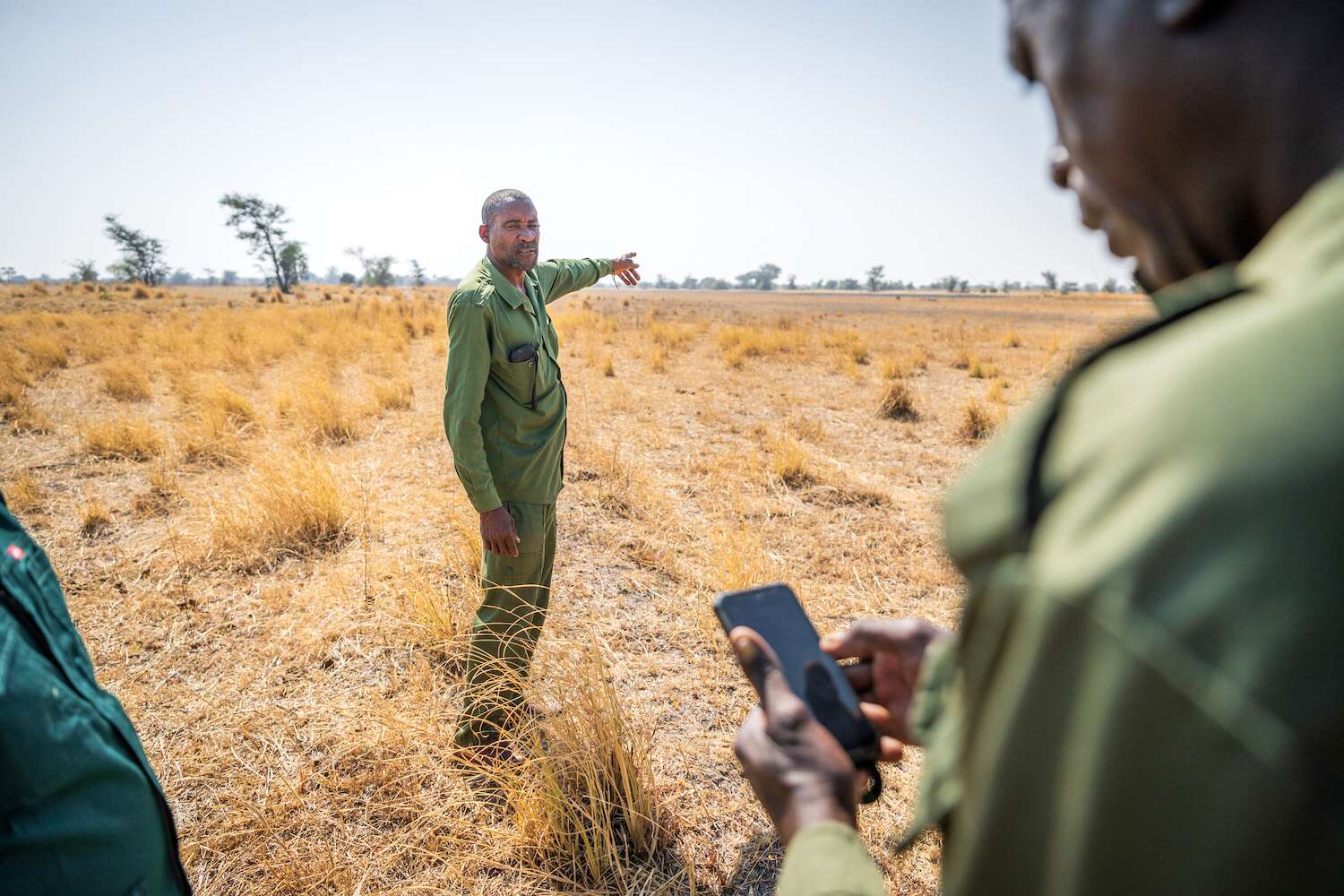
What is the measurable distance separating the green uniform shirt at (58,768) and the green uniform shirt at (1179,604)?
134 cm

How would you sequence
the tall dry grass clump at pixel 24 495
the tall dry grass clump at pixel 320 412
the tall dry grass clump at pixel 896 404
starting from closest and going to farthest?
1. the tall dry grass clump at pixel 24 495
2. the tall dry grass clump at pixel 320 412
3. the tall dry grass clump at pixel 896 404

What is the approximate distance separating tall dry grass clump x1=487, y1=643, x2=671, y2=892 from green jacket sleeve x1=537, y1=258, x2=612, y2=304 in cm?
215

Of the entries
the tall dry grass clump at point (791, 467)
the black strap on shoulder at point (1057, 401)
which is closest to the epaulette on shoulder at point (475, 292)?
the black strap on shoulder at point (1057, 401)

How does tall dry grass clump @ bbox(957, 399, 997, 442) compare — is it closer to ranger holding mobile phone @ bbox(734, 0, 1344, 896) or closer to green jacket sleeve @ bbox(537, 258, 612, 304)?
green jacket sleeve @ bbox(537, 258, 612, 304)

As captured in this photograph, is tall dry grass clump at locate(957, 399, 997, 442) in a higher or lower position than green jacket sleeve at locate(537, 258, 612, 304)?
lower

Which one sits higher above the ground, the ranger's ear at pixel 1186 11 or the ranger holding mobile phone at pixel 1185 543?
the ranger's ear at pixel 1186 11

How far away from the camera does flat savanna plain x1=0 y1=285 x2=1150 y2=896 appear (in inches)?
88.6

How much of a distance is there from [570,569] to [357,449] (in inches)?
151

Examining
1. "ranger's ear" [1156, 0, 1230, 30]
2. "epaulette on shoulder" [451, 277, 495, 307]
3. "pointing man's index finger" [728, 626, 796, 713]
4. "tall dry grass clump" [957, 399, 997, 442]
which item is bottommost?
"tall dry grass clump" [957, 399, 997, 442]

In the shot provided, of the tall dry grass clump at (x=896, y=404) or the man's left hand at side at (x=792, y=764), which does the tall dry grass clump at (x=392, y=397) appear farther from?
the man's left hand at side at (x=792, y=764)

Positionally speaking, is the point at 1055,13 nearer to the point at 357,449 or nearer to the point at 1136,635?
the point at 1136,635

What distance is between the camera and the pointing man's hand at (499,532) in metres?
2.63

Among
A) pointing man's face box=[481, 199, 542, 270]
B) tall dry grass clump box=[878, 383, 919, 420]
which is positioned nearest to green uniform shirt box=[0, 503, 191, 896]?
pointing man's face box=[481, 199, 542, 270]

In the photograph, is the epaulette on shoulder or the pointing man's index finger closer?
the pointing man's index finger
